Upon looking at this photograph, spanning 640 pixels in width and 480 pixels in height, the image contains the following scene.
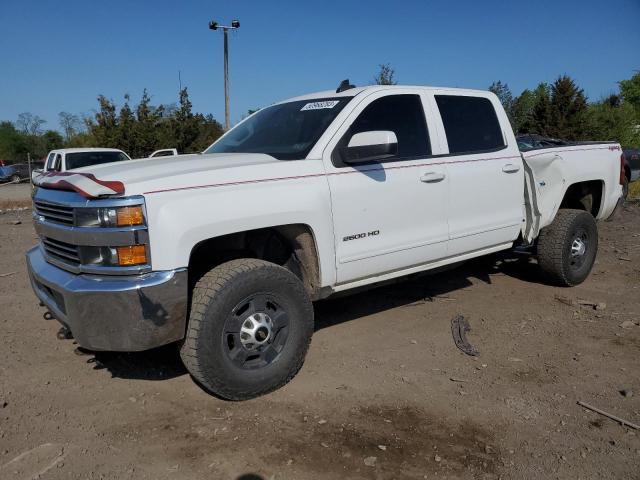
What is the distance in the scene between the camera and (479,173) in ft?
15.0

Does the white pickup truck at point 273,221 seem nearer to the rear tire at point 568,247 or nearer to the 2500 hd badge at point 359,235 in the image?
the 2500 hd badge at point 359,235

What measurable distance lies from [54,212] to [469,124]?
11.3ft

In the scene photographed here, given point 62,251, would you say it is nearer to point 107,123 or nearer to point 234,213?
point 234,213

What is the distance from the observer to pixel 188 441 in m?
2.88

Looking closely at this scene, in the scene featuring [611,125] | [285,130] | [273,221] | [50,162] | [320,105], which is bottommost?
[273,221]

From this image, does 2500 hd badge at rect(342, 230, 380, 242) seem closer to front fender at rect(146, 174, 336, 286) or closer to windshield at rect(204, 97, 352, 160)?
front fender at rect(146, 174, 336, 286)

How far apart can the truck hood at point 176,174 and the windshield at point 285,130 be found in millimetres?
303

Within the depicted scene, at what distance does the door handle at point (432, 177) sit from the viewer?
4105 mm

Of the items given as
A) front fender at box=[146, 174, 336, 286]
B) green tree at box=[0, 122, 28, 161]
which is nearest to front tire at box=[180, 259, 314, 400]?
front fender at box=[146, 174, 336, 286]

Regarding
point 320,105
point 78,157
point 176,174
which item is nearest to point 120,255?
point 176,174

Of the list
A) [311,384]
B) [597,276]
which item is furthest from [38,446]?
[597,276]

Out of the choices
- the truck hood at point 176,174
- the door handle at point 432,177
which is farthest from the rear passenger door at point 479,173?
the truck hood at point 176,174

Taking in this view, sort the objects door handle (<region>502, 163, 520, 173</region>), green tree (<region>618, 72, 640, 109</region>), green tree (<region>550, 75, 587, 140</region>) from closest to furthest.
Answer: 1. door handle (<region>502, 163, 520, 173</region>)
2. green tree (<region>550, 75, 587, 140</region>)
3. green tree (<region>618, 72, 640, 109</region>)

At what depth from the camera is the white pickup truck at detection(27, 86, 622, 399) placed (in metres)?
2.87
